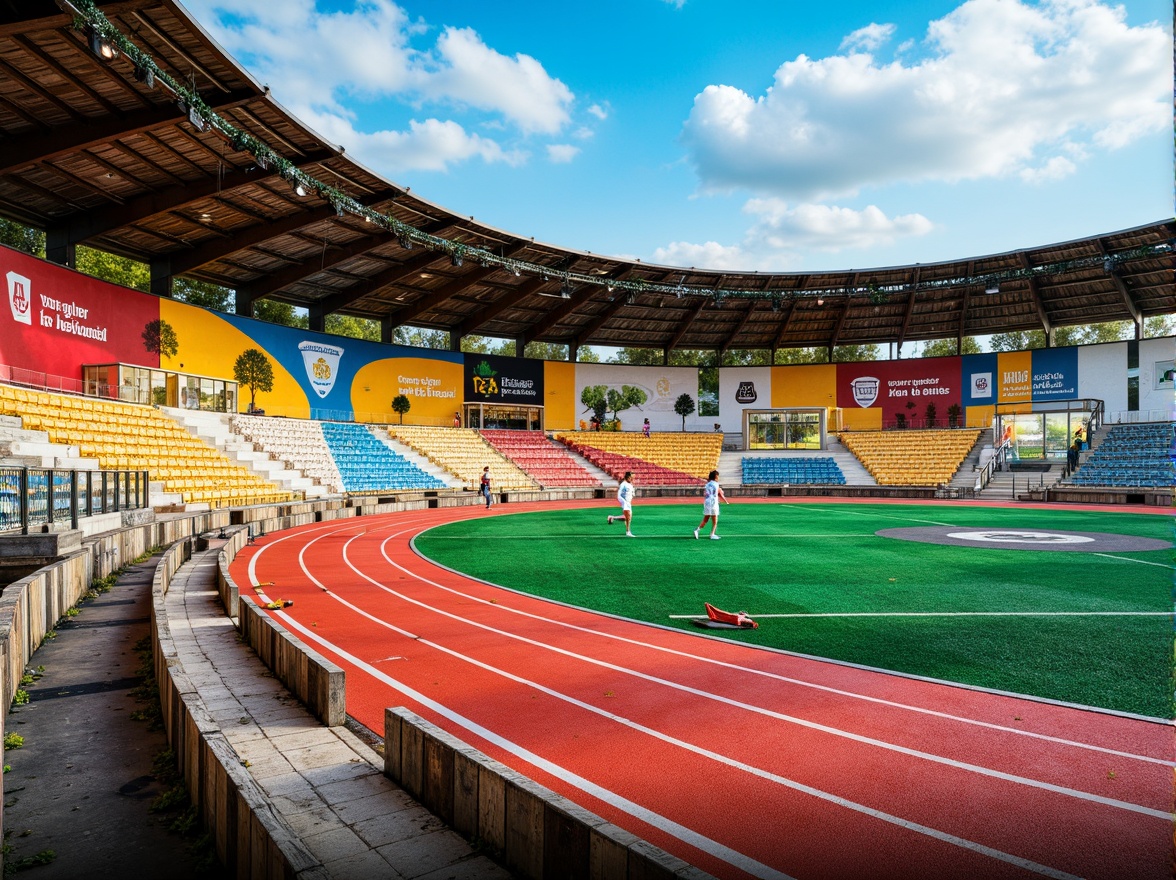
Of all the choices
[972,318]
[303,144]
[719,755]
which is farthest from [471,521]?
[972,318]

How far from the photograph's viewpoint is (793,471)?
42.1 meters

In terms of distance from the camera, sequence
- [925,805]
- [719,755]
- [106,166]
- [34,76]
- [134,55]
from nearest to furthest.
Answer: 1. [925,805]
2. [719,755]
3. [134,55]
4. [34,76]
5. [106,166]

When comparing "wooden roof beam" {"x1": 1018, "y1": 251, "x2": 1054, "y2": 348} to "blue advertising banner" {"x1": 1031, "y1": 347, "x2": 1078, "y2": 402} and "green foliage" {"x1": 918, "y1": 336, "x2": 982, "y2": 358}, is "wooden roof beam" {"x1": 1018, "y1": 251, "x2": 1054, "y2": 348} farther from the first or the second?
"green foliage" {"x1": 918, "y1": 336, "x2": 982, "y2": 358}

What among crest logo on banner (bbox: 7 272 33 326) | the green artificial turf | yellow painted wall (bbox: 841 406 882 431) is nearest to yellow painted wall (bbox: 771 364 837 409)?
yellow painted wall (bbox: 841 406 882 431)

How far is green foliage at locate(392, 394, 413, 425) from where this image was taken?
4081 cm

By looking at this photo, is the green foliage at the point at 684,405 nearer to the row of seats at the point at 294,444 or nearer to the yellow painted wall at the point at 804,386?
the yellow painted wall at the point at 804,386

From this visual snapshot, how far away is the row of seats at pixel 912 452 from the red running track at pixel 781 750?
34.3 metres

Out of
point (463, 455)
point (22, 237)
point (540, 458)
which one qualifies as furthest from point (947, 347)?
point (22, 237)

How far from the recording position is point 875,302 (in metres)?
44.8

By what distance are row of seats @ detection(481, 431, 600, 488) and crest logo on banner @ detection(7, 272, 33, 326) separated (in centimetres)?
2291

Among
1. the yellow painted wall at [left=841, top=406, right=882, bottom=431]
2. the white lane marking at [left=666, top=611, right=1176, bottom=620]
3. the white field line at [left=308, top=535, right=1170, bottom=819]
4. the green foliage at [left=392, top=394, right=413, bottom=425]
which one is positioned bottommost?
the white lane marking at [left=666, top=611, right=1176, bottom=620]

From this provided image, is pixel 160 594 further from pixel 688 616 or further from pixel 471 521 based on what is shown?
pixel 471 521

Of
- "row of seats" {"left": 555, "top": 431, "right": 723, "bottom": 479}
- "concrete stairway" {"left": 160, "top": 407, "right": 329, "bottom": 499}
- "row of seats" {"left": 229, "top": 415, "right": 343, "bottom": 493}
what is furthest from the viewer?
"row of seats" {"left": 555, "top": 431, "right": 723, "bottom": 479}

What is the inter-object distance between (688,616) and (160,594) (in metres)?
6.67
